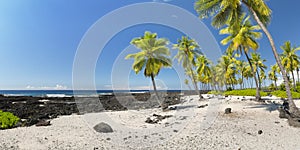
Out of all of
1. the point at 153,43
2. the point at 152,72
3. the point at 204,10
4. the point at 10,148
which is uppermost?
the point at 204,10

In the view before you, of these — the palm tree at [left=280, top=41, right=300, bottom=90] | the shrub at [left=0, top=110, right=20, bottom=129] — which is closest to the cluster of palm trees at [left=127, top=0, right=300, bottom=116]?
the shrub at [left=0, top=110, right=20, bottom=129]

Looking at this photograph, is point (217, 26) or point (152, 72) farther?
point (152, 72)

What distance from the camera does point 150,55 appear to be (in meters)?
18.6

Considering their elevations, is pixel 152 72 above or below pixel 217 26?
below

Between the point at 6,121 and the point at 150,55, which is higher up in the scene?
the point at 150,55

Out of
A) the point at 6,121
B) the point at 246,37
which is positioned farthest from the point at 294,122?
the point at 6,121

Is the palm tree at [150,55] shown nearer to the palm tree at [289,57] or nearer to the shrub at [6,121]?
the shrub at [6,121]

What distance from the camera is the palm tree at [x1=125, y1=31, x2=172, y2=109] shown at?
18.5m

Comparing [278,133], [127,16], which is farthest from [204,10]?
[278,133]

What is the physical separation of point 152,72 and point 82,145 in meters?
11.9

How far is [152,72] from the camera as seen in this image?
61.8 feet

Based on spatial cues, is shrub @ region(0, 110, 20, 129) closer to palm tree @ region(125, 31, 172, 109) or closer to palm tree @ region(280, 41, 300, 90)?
palm tree @ region(125, 31, 172, 109)

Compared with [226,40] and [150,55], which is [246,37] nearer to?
[226,40]

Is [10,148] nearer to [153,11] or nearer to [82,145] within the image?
[82,145]
